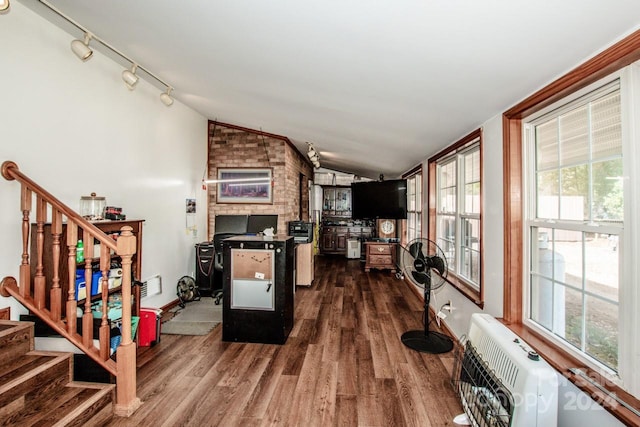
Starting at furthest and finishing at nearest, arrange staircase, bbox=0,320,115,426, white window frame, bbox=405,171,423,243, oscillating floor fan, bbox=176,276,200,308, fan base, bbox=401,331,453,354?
white window frame, bbox=405,171,423,243, oscillating floor fan, bbox=176,276,200,308, fan base, bbox=401,331,453,354, staircase, bbox=0,320,115,426

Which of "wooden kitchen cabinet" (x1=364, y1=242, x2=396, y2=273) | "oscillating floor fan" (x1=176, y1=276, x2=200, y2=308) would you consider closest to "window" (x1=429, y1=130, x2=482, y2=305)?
"wooden kitchen cabinet" (x1=364, y1=242, x2=396, y2=273)

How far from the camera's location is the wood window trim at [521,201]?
139 cm

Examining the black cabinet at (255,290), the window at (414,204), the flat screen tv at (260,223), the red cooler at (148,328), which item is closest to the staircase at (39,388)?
the red cooler at (148,328)

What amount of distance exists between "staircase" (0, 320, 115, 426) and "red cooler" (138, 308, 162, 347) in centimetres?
101

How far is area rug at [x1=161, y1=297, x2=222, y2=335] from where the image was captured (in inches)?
148

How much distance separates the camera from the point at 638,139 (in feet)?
4.64

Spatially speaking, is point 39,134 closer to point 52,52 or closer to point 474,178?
point 52,52

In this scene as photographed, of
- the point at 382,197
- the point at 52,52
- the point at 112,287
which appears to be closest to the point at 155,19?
the point at 52,52

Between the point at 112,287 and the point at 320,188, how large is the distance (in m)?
7.23

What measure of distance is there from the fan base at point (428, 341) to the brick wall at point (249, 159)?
118 inches

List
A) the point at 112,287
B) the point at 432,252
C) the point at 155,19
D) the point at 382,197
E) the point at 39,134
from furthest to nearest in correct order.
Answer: the point at 382,197 → the point at 432,252 → the point at 112,287 → the point at 39,134 → the point at 155,19

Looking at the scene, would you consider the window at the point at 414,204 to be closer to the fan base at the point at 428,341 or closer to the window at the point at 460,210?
the window at the point at 460,210

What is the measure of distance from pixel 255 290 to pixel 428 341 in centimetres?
191

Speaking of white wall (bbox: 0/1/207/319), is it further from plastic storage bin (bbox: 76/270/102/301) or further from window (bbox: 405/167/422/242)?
window (bbox: 405/167/422/242)
